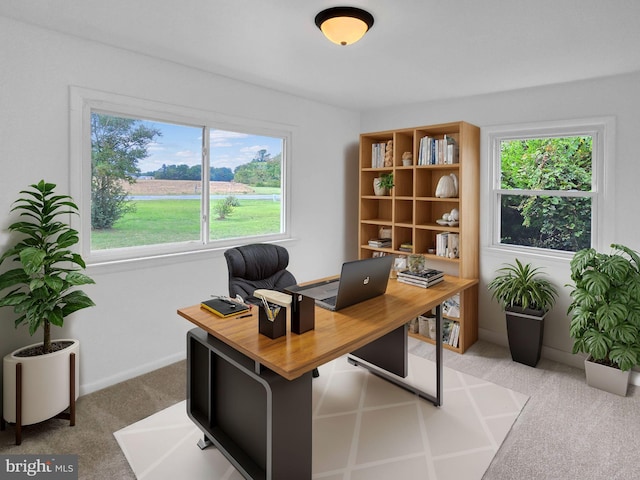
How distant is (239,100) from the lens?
359 centimetres

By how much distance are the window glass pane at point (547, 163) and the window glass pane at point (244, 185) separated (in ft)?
7.53

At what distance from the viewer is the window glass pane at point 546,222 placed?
11.3 feet

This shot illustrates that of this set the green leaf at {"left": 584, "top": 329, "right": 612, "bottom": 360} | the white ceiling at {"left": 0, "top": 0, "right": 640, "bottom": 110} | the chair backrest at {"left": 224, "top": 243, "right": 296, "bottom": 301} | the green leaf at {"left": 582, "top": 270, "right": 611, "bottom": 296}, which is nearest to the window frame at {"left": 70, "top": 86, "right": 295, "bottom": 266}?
the white ceiling at {"left": 0, "top": 0, "right": 640, "bottom": 110}

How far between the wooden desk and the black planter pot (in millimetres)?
1448

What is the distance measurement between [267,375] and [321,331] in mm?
332

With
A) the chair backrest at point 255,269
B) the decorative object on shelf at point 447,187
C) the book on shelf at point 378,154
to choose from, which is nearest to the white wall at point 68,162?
the book on shelf at point 378,154

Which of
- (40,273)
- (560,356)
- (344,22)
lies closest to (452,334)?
(560,356)

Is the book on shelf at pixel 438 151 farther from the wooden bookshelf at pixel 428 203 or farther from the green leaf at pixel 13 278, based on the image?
the green leaf at pixel 13 278

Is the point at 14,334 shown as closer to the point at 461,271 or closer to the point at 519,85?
the point at 461,271

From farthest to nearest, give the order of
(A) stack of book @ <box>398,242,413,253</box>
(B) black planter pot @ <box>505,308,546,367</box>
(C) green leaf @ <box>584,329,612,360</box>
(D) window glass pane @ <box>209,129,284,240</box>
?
(A) stack of book @ <box>398,242,413,253</box> → (D) window glass pane @ <box>209,129,284,240</box> → (B) black planter pot @ <box>505,308,546,367</box> → (C) green leaf @ <box>584,329,612,360</box>

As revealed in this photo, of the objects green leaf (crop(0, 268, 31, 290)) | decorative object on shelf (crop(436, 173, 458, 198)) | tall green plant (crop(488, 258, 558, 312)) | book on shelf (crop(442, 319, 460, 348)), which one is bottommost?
book on shelf (crop(442, 319, 460, 348))

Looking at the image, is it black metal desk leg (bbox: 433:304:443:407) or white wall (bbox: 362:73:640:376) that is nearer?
black metal desk leg (bbox: 433:304:443:407)

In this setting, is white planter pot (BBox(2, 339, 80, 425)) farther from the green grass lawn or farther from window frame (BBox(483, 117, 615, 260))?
→ window frame (BBox(483, 117, 615, 260))

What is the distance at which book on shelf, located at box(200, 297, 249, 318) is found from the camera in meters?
2.03
